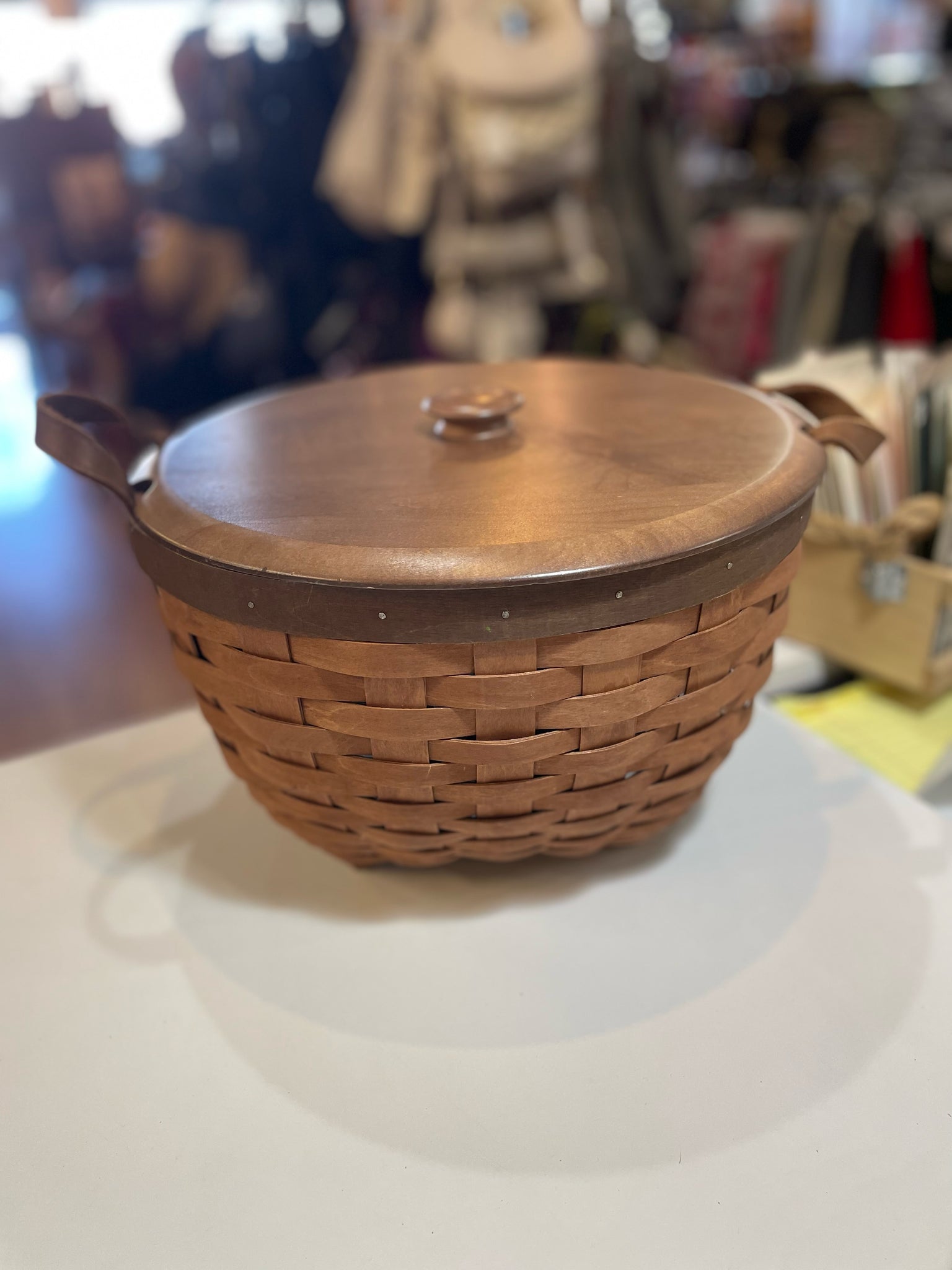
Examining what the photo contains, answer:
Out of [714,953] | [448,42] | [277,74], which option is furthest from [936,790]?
[277,74]

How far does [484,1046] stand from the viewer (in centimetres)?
54

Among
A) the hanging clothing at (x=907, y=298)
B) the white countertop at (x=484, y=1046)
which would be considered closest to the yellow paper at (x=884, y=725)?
the white countertop at (x=484, y=1046)

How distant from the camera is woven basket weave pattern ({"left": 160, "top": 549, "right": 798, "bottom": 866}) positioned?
468 mm

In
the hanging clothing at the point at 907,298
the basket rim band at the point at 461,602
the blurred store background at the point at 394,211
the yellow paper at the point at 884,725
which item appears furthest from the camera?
the hanging clothing at the point at 907,298

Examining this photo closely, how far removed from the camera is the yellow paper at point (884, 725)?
2.79 ft

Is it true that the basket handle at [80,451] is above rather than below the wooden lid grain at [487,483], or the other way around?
above

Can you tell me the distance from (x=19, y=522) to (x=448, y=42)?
3.92 feet

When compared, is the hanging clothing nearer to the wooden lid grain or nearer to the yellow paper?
the yellow paper

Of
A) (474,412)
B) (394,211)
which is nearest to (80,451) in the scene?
(474,412)

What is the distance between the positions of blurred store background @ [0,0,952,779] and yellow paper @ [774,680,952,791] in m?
1.00

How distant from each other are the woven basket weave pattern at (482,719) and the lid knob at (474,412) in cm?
19

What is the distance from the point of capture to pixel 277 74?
2090mm

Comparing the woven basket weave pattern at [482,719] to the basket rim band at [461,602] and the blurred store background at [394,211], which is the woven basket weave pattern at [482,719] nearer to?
the basket rim band at [461,602]

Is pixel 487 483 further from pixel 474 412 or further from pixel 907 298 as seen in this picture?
pixel 907 298
